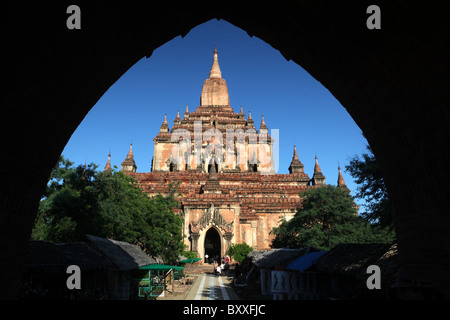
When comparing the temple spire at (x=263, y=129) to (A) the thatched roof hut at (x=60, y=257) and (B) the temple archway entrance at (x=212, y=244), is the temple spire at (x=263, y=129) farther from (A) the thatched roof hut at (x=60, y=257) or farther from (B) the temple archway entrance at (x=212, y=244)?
(A) the thatched roof hut at (x=60, y=257)

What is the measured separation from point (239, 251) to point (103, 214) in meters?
16.2

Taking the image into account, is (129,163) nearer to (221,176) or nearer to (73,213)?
(221,176)

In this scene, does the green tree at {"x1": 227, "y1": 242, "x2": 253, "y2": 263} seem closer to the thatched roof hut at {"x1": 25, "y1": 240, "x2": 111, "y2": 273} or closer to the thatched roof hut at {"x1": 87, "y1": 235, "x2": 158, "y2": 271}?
the thatched roof hut at {"x1": 87, "y1": 235, "x2": 158, "y2": 271}

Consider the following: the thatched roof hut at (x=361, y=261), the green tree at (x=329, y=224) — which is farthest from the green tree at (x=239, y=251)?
the thatched roof hut at (x=361, y=261)

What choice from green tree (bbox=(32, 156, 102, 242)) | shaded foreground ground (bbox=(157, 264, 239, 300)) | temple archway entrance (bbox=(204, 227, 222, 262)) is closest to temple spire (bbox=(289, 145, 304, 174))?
temple archway entrance (bbox=(204, 227, 222, 262))

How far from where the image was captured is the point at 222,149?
49875mm

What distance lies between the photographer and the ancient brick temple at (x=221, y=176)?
111ft

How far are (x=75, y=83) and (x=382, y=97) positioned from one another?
519cm

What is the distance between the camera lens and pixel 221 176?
44.0 meters

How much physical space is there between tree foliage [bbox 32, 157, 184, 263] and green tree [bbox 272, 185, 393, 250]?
1006 cm

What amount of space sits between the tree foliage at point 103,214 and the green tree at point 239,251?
279 inches

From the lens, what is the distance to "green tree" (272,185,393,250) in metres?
23.3

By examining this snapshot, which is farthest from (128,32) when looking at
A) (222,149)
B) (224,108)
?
(224,108)

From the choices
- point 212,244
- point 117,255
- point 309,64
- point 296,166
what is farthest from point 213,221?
point 309,64
